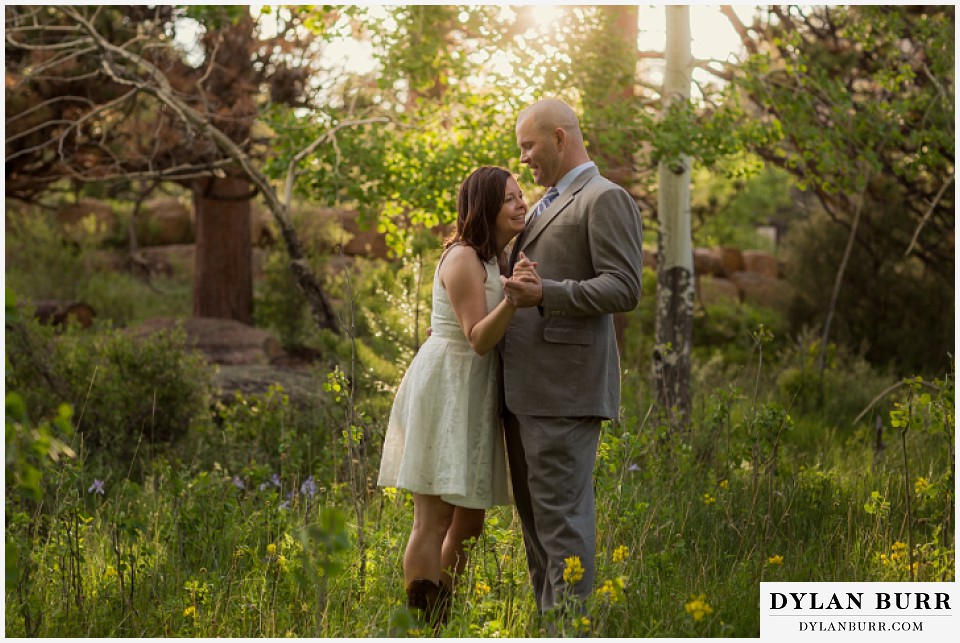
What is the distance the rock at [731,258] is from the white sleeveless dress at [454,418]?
67.0 feet

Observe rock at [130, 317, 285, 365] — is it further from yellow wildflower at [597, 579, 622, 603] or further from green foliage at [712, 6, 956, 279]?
yellow wildflower at [597, 579, 622, 603]

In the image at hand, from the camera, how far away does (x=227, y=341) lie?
12.0m

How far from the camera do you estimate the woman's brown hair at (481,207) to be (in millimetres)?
3549

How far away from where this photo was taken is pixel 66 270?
15.7 m

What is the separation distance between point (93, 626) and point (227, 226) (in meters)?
10.6

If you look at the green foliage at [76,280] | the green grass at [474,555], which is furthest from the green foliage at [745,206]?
the green grass at [474,555]

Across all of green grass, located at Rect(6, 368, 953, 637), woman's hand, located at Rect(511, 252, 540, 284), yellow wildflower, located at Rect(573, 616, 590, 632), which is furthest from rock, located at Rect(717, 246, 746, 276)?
yellow wildflower, located at Rect(573, 616, 590, 632)

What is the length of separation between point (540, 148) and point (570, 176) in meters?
0.14

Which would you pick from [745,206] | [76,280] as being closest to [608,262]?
[76,280]

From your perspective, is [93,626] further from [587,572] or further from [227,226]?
[227,226]

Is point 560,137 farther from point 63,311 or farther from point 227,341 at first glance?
point 63,311

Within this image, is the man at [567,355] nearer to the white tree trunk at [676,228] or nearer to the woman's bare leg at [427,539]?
the woman's bare leg at [427,539]

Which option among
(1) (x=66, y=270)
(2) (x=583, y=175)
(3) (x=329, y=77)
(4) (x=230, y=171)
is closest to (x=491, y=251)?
(2) (x=583, y=175)

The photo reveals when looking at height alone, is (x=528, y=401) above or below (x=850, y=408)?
above
